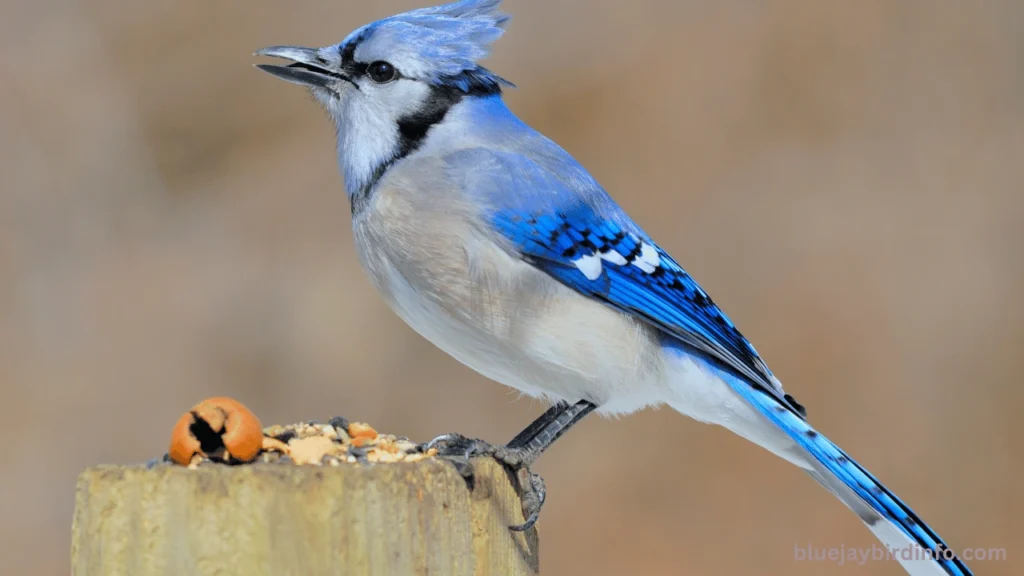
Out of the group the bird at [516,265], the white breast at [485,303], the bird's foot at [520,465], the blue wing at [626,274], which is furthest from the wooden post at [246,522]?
the blue wing at [626,274]

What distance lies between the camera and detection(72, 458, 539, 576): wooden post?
1224 millimetres

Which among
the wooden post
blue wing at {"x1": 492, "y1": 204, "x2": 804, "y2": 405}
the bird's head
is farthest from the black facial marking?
the wooden post

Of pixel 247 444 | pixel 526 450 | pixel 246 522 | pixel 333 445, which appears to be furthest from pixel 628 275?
pixel 246 522

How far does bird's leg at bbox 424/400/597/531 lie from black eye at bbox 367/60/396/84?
0.74 metres

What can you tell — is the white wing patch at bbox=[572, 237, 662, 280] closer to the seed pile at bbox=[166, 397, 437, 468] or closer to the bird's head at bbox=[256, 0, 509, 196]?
the bird's head at bbox=[256, 0, 509, 196]

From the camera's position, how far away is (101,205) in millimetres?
4570

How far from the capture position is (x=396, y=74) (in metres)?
2.15

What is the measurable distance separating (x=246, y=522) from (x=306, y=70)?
1.20 meters

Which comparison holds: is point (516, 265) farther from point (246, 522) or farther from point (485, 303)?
point (246, 522)

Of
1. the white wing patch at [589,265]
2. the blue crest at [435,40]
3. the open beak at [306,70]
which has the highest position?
the blue crest at [435,40]

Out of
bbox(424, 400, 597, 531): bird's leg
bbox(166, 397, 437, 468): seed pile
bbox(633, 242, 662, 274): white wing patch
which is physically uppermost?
bbox(633, 242, 662, 274): white wing patch

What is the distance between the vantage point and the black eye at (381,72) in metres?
2.15

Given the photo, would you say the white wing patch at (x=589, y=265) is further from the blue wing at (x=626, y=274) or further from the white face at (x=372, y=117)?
the white face at (x=372, y=117)

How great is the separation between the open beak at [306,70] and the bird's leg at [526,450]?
30.9 inches
